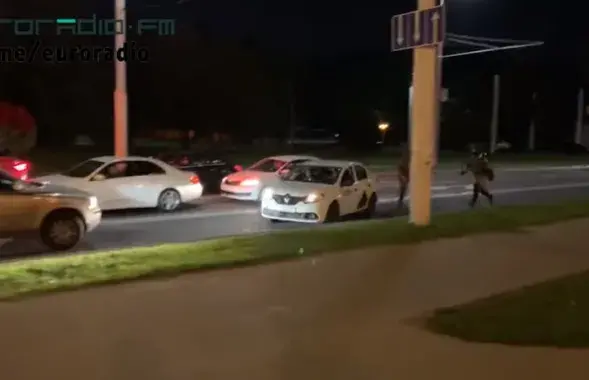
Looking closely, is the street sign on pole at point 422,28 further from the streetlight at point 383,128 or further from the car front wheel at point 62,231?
the streetlight at point 383,128

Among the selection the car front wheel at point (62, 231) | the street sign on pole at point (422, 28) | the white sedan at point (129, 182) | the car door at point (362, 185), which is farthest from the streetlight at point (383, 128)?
the car front wheel at point (62, 231)

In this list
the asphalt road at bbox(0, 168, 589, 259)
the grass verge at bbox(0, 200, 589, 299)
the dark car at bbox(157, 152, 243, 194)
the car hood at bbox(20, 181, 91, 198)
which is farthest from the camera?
the dark car at bbox(157, 152, 243, 194)

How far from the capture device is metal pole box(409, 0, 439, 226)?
15.1 m

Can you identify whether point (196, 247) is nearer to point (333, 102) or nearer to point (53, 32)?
point (53, 32)

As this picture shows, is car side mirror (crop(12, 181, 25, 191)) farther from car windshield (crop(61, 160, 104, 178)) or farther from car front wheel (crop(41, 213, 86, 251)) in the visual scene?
car windshield (crop(61, 160, 104, 178))

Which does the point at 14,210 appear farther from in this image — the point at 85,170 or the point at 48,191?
the point at 85,170

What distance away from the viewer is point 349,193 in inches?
756

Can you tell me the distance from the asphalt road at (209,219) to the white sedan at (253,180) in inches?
12.5

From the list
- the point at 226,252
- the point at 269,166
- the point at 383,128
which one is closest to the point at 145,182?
the point at 269,166

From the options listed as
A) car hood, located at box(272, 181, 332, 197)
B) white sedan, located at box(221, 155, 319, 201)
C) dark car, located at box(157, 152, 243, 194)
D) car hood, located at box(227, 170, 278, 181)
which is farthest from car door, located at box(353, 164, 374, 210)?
dark car, located at box(157, 152, 243, 194)

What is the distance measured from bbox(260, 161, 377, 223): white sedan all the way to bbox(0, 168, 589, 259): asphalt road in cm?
35

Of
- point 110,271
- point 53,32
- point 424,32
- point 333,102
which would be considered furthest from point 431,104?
point 333,102

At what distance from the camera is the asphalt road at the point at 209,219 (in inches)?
603

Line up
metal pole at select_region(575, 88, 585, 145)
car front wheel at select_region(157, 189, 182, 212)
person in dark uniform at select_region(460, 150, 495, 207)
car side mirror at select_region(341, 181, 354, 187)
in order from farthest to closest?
1. metal pole at select_region(575, 88, 585, 145)
2. person in dark uniform at select_region(460, 150, 495, 207)
3. car front wheel at select_region(157, 189, 182, 212)
4. car side mirror at select_region(341, 181, 354, 187)
